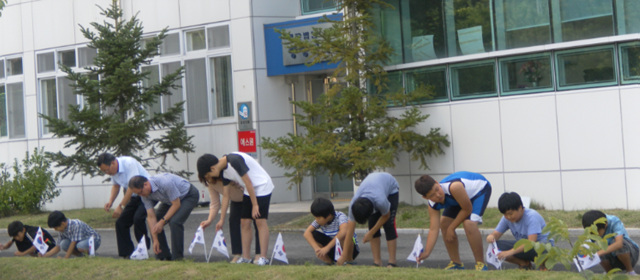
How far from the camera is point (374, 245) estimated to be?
1082cm

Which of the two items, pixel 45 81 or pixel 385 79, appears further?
pixel 45 81

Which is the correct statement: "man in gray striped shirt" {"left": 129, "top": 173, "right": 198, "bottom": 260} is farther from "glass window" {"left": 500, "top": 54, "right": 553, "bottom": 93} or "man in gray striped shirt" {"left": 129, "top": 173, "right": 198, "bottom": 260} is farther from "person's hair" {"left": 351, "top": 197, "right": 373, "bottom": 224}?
"glass window" {"left": 500, "top": 54, "right": 553, "bottom": 93}

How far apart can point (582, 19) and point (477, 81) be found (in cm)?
250

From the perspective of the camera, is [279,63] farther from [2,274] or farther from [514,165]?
[2,274]

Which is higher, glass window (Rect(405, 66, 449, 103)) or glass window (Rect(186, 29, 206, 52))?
glass window (Rect(186, 29, 206, 52))

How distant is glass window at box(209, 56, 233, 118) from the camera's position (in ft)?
79.9

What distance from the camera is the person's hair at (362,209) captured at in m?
9.74

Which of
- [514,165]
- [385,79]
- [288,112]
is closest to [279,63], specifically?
[288,112]

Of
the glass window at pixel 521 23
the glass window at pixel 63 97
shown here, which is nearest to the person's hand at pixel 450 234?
the glass window at pixel 521 23

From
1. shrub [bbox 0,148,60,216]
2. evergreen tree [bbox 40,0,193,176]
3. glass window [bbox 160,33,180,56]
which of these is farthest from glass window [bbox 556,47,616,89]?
shrub [bbox 0,148,60,216]

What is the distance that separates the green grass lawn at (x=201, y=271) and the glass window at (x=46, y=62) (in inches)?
631

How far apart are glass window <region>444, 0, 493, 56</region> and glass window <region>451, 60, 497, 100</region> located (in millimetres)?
300

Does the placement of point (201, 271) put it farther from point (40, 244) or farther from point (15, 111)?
point (15, 111)

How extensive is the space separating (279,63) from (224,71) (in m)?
1.84
